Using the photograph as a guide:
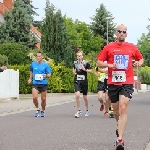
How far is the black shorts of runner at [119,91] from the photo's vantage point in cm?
878

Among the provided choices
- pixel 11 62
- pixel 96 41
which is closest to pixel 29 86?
pixel 11 62

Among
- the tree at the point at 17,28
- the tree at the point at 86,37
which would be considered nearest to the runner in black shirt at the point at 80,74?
the tree at the point at 17,28

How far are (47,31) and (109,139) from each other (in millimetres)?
44362

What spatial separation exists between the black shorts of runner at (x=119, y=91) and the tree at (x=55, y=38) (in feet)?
145

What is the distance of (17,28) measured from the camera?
54.3 meters

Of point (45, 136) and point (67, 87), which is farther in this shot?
point (67, 87)

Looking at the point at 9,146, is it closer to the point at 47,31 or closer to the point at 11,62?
the point at 11,62

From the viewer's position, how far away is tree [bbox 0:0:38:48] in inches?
2137

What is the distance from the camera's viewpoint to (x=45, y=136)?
10336 mm

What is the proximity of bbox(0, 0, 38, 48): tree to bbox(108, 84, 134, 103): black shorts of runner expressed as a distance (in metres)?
45.5

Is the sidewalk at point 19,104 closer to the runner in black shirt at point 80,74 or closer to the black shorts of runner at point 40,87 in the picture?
the black shorts of runner at point 40,87

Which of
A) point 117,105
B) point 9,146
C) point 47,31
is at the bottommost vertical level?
point 9,146

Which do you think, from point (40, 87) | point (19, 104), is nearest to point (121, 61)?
point (40, 87)

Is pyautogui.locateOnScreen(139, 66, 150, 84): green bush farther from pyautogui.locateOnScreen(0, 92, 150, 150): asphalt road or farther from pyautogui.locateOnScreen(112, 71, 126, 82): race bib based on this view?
pyautogui.locateOnScreen(112, 71, 126, 82): race bib
